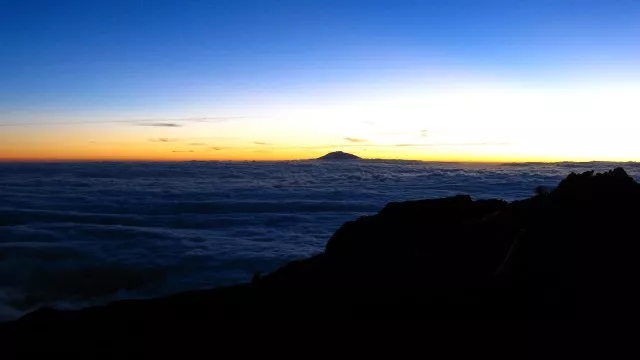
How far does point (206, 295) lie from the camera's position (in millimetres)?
5230

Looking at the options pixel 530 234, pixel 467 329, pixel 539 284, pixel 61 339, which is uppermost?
pixel 530 234

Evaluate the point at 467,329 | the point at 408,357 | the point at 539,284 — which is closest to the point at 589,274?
the point at 539,284

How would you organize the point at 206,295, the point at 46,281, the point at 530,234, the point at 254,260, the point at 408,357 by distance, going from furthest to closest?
the point at 254,260, the point at 46,281, the point at 206,295, the point at 530,234, the point at 408,357

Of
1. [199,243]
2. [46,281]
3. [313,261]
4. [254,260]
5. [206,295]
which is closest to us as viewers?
[206,295]

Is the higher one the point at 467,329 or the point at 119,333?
the point at 467,329

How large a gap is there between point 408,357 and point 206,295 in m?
2.43

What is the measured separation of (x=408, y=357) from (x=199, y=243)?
51.1ft

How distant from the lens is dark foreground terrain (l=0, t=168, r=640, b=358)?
3.76m

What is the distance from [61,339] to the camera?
14.9 ft

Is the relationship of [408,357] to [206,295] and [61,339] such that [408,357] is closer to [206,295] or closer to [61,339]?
[206,295]

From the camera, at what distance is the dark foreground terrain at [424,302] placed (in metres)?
3.76

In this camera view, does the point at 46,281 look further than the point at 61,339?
Yes

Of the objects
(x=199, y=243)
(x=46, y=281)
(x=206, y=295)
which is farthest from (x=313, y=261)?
(x=199, y=243)

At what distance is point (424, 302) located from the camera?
4.20 meters
